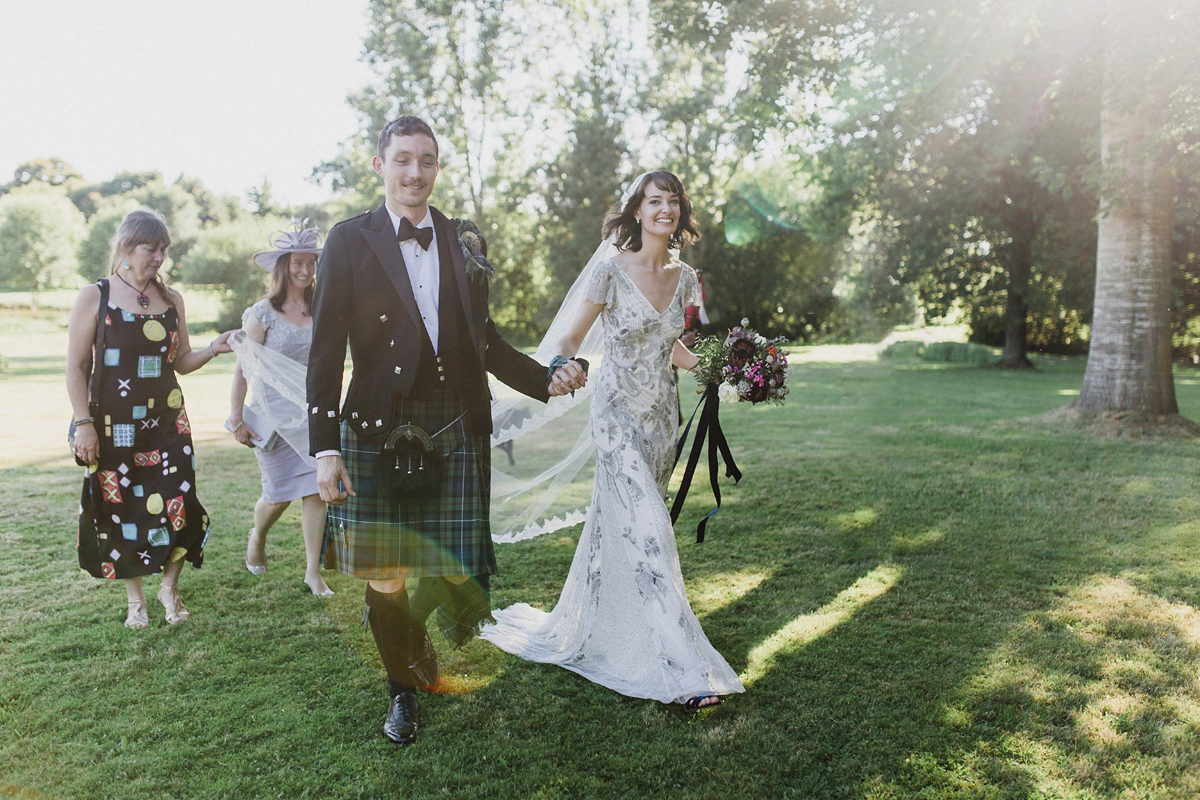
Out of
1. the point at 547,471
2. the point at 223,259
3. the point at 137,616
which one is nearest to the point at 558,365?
the point at 547,471

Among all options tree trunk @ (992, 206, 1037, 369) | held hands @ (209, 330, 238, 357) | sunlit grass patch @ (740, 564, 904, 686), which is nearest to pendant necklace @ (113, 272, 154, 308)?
held hands @ (209, 330, 238, 357)

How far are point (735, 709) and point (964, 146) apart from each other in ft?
66.7

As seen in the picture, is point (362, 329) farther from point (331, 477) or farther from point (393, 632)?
point (393, 632)

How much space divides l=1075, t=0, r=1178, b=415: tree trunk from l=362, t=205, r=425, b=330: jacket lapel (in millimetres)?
9361

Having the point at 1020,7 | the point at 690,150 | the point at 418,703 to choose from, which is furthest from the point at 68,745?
the point at 690,150

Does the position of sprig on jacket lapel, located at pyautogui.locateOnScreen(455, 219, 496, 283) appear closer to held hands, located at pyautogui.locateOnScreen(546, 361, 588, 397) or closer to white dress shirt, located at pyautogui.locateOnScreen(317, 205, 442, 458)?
white dress shirt, located at pyautogui.locateOnScreen(317, 205, 442, 458)

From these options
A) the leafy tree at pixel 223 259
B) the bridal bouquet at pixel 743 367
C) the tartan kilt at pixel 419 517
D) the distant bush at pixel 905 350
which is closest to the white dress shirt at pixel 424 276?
the tartan kilt at pixel 419 517

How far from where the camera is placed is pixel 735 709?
354 cm

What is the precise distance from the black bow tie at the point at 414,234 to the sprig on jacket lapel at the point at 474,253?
5.6 inches

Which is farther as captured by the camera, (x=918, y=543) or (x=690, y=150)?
(x=690, y=150)

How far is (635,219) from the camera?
4.20m

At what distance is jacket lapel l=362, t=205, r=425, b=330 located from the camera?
3090mm

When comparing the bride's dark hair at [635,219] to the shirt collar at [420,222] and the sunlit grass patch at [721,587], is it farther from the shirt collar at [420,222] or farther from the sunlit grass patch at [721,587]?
the sunlit grass patch at [721,587]

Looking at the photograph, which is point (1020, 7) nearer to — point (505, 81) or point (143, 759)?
point (143, 759)
